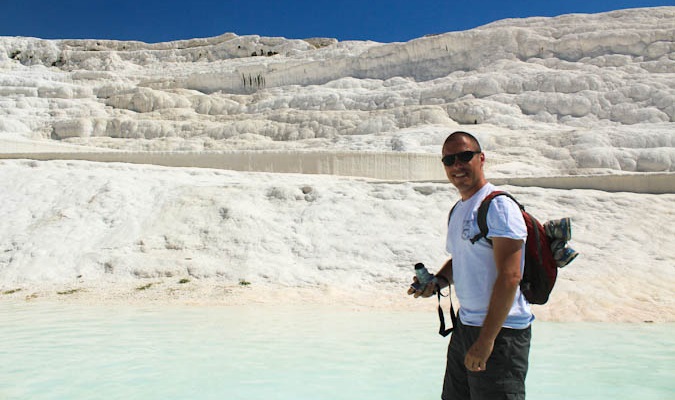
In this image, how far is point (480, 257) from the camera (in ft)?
8.94

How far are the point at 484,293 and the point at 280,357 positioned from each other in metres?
3.83

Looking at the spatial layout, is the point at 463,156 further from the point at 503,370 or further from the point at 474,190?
the point at 503,370

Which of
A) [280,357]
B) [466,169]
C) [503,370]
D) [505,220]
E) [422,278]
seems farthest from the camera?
[280,357]

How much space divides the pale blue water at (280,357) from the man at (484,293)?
224 centimetres

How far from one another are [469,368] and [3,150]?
23.6m

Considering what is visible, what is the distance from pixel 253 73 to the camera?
174 ft

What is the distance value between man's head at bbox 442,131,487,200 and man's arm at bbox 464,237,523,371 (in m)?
0.42

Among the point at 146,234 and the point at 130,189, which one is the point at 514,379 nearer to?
the point at 146,234

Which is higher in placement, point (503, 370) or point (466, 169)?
point (466, 169)

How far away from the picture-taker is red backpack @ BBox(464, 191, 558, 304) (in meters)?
2.67

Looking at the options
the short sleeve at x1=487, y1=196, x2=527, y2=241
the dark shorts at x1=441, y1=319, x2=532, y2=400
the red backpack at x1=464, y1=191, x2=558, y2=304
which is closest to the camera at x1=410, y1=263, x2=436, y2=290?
the dark shorts at x1=441, y1=319, x2=532, y2=400

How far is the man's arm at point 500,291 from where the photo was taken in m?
2.58

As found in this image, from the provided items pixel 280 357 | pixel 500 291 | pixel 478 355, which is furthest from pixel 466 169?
pixel 280 357

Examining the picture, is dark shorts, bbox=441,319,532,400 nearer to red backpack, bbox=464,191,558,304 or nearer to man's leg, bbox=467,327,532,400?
man's leg, bbox=467,327,532,400
